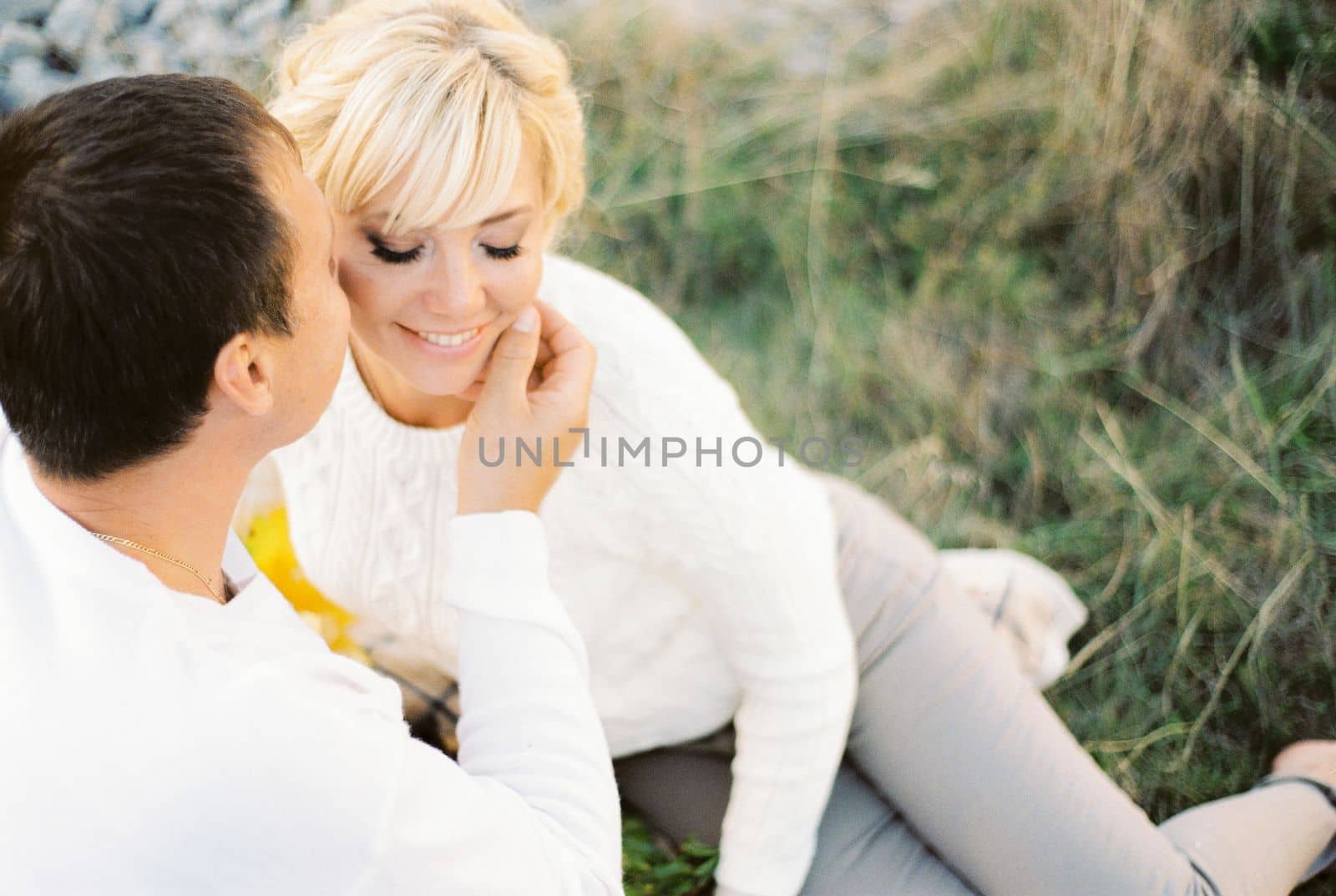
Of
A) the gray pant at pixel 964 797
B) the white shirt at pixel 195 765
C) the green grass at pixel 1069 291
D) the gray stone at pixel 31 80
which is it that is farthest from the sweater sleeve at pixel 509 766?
the gray stone at pixel 31 80

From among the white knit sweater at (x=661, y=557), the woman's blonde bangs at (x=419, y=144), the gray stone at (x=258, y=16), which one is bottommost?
the white knit sweater at (x=661, y=557)

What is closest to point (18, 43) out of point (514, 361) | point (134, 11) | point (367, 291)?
point (134, 11)

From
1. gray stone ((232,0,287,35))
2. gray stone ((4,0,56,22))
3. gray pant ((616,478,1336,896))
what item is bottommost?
gray pant ((616,478,1336,896))

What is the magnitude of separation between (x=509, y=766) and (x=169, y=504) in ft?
1.78

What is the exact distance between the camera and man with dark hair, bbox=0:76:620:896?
110 centimetres

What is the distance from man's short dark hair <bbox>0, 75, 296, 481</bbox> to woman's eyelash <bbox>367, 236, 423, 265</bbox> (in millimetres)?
478

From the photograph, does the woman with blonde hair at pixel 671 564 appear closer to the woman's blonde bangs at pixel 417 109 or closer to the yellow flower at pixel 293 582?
the woman's blonde bangs at pixel 417 109

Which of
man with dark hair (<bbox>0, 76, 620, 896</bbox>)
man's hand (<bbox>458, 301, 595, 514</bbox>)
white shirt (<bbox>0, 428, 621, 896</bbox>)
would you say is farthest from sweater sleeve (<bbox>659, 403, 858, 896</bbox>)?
white shirt (<bbox>0, 428, 621, 896</bbox>)

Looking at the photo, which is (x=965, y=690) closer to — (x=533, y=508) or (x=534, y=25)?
(x=533, y=508)

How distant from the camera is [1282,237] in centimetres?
313

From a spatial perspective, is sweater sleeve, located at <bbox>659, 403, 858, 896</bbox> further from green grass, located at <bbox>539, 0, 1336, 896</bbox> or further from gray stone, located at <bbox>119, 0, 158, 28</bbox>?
gray stone, located at <bbox>119, 0, 158, 28</bbox>

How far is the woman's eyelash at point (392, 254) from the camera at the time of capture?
1748 millimetres

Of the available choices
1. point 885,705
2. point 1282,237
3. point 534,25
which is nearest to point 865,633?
point 885,705

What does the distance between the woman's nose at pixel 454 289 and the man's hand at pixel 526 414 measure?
88mm
